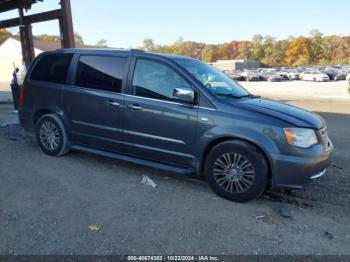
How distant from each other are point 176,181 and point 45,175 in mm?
1963

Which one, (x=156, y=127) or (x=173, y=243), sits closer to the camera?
(x=173, y=243)

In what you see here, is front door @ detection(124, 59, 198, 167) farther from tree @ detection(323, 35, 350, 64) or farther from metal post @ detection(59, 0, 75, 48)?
tree @ detection(323, 35, 350, 64)

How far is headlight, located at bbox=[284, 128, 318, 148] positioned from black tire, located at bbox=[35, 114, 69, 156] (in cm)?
361

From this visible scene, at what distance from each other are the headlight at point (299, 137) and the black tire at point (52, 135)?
3.61 m

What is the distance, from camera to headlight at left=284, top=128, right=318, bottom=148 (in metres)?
3.83

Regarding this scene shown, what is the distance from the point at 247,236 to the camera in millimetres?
3363

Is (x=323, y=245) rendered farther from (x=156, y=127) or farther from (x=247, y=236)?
(x=156, y=127)

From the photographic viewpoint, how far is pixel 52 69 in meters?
5.70

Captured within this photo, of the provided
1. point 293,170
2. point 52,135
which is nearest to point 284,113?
point 293,170

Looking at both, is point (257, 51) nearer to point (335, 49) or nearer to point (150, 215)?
point (335, 49)

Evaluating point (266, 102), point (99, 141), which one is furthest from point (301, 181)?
point (99, 141)

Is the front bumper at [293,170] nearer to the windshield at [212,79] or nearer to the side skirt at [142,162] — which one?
the side skirt at [142,162]

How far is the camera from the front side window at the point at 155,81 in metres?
4.48

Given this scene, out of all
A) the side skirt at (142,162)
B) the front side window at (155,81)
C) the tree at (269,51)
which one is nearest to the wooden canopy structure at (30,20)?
the side skirt at (142,162)
